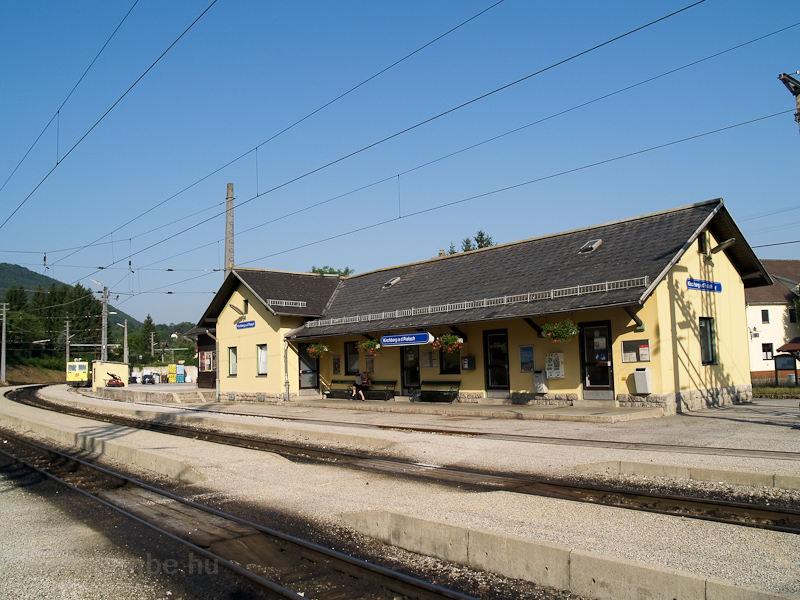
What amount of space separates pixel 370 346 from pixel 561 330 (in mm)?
8867

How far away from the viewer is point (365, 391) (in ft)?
84.2

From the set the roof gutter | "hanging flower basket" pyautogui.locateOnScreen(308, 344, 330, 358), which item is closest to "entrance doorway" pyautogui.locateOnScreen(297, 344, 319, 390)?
"hanging flower basket" pyautogui.locateOnScreen(308, 344, 330, 358)

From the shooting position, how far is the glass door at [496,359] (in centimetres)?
2130

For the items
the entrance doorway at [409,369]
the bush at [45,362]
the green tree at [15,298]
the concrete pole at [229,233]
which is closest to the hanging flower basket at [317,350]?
the entrance doorway at [409,369]

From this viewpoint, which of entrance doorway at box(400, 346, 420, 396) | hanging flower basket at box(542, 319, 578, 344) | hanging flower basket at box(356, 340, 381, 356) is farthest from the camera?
hanging flower basket at box(356, 340, 381, 356)

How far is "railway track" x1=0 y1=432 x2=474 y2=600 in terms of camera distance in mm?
5410

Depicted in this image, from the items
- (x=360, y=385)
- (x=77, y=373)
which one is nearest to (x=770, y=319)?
(x=360, y=385)

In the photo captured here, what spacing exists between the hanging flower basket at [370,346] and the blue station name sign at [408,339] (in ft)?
1.91

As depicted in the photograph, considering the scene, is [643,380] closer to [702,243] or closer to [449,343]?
[702,243]

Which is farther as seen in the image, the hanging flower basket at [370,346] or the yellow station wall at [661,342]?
the hanging flower basket at [370,346]

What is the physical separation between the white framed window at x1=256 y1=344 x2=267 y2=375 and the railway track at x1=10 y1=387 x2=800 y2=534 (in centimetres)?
1514

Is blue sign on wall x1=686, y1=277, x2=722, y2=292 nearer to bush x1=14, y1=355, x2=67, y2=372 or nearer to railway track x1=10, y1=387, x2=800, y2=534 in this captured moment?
railway track x1=10, y1=387, x2=800, y2=534

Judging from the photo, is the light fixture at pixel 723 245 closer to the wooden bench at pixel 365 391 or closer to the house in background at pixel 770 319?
the wooden bench at pixel 365 391

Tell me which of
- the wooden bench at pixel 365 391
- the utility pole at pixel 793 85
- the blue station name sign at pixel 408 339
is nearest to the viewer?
the utility pole at pixel 793 85
